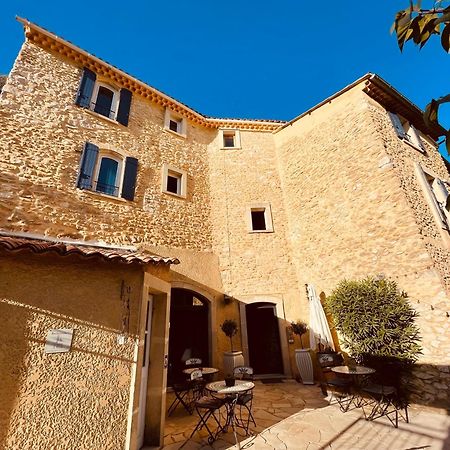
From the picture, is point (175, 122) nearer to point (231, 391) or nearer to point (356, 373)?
point (231, 391)

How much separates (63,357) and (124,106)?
815 centimetres

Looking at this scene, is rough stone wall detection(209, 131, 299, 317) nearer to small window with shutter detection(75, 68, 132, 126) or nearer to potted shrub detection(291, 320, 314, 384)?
potted shrub detection(291, 320, 314, 384)

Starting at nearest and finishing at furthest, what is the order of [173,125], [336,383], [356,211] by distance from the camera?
1. [336,383]
2. [356,211]
3. [173,125]

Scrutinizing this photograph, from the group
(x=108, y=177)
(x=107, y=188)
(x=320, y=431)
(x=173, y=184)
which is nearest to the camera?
(x=320, y=431)

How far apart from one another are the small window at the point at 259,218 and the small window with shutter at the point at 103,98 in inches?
216

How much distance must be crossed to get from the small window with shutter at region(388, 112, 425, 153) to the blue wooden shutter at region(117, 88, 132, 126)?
9055mm

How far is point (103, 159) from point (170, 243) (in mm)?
3307

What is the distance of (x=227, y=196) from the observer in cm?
964

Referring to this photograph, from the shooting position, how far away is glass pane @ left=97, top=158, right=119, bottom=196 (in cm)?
724

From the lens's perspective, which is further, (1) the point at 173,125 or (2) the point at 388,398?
(1) the point at 173,125

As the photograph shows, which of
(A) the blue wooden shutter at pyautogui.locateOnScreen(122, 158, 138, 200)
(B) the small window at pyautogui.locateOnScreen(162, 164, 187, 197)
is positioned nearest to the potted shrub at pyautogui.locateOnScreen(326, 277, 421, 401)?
(B) the small window at pyautogui.locateOnScreen(162, 164, 187, 197)

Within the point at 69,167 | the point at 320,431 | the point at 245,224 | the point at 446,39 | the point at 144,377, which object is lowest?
the point at 320,431

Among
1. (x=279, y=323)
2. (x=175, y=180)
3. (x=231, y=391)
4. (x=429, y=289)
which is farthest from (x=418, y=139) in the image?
(x=231, y=391)

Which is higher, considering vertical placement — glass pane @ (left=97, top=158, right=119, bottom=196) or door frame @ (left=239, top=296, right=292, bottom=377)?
glass pane @ (left=97, top=158, right=119, bottom=196)
